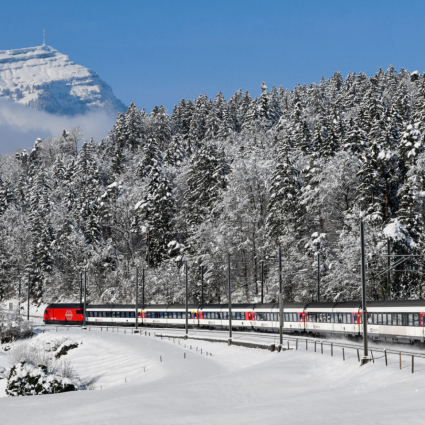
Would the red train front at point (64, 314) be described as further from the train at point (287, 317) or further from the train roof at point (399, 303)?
the train roof at point (399, 303)

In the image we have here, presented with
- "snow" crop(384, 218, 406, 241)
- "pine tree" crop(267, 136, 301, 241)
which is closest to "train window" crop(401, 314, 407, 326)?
"snow" crop(384, 218, 406, 241)

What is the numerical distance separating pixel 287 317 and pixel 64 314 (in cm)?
4264

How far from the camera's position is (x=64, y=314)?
86625mm

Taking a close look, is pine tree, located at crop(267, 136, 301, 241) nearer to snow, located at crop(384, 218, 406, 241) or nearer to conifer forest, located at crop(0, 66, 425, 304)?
conifer forest, located at crop(0, 66, 425, 304)

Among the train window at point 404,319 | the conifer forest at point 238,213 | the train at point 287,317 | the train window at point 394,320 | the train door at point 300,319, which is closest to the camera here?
the train window at point 404,319

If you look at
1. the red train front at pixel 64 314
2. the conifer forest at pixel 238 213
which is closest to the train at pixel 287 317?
the red train front at pixel 64 314

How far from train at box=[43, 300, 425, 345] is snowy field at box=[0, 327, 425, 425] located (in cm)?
499

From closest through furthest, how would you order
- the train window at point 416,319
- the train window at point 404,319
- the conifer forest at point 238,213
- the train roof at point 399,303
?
the train window at point 416,319
the train roof at point 399,303
the train window at point 404,319
the conifer forest at point 238,213

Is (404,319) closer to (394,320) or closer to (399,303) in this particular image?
→ (394,320)

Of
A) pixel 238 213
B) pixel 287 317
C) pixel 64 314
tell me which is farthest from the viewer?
pixel 64 314

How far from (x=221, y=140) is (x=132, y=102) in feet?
101

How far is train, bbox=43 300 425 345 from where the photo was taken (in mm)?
39875

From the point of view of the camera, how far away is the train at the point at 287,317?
1570 inches

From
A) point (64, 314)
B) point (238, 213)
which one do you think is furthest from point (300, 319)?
point (64, 314)
